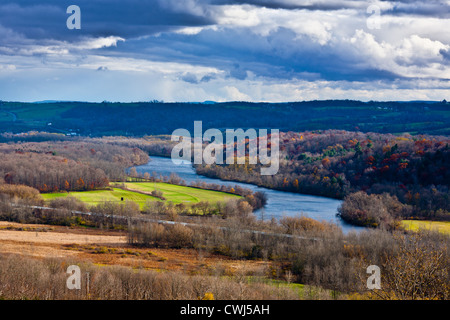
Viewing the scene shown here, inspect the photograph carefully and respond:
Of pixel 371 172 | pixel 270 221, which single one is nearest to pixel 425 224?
pixel 270 221

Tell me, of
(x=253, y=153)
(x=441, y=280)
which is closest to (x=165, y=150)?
(x=253, y=153)

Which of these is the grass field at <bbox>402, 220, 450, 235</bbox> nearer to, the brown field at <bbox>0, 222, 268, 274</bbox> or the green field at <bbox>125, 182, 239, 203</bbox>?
the green field at <bbox>125, 182, 239, 203</bbox>

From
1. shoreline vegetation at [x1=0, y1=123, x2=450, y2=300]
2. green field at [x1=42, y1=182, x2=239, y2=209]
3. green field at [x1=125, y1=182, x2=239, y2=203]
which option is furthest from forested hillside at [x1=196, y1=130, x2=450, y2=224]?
green field at [x1=42, y1=182, x2=239, y2=209]

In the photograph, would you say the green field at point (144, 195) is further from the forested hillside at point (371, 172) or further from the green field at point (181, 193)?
the forested hillside at point (371, 172)

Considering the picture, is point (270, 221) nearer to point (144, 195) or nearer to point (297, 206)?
point (297, 206)

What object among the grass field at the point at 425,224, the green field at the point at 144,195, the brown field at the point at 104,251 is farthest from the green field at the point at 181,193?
the grass field at the point at 425,224

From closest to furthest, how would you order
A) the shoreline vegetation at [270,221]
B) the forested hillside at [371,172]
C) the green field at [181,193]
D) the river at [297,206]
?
1. the shoreline vegetation at [270,221]
2. the river at [297,206]
3. the green field at [181,193]
4. the forested hillside at [371,172]
